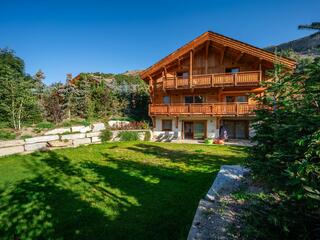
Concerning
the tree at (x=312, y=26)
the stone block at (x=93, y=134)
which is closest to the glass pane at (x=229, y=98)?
the stone block at (x=93, y=134)

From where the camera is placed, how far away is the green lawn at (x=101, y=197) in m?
3.80

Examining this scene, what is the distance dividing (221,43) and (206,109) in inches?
248

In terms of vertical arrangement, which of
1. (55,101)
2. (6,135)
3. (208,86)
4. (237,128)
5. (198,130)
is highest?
(208,86)

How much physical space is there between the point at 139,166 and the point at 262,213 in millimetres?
6528

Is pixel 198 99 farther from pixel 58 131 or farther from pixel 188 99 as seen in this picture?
pixel 58 131

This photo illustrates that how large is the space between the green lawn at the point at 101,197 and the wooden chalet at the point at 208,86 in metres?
9.41

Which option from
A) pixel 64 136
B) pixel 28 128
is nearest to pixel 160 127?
pixel 64 136

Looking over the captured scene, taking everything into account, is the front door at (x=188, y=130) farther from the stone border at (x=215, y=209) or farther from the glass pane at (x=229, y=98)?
the stone border at (x=215, y=209)

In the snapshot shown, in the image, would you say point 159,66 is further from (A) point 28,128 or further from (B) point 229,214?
(B) point 229,214

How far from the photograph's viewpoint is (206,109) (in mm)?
17312

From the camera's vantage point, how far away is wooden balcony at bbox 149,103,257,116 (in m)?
16.3

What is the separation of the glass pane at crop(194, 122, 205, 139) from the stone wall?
5.89m

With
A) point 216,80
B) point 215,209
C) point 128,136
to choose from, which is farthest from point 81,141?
point 216,80

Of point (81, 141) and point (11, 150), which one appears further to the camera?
point (81, 141)
